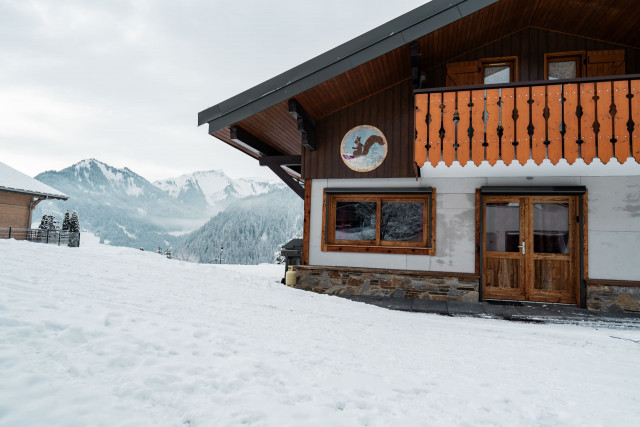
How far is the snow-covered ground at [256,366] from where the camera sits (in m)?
1.82

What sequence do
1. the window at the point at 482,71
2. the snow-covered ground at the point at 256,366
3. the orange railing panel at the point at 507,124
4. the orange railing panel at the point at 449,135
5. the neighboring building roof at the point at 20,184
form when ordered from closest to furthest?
the snow-covered ground at the point at 256,366 → the orange railing panel at the point at 507,124 → the orange railing panel at the point at 449,135 → the window at the point at 482,71 → the neighboring building roof at the point at 20,184

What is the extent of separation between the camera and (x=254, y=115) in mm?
7551

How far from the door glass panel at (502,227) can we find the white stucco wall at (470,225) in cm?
43

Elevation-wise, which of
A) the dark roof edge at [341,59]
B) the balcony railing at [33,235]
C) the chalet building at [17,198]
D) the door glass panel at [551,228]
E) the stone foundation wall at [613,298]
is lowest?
the stone foundation wall at [613,298]

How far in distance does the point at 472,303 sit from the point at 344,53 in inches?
213

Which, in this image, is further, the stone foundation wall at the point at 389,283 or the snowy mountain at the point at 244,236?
the snowy mountain at the point at 244,236

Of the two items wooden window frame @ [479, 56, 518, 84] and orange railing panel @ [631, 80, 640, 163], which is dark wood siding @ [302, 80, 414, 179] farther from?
orange railing panel @ [631, 80, 640, 163]

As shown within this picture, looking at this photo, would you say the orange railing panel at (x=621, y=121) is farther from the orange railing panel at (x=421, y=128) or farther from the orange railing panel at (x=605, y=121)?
the orange railing panel at (x=421, y=128)

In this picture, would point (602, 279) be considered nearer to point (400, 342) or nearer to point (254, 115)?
point (400, 342)

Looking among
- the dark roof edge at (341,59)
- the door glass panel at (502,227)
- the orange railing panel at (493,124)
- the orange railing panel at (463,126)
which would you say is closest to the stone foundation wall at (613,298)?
the door glass panel at (502,227)

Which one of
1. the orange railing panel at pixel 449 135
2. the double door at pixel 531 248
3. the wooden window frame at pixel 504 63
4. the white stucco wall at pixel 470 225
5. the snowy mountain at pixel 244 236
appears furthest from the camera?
the snowy mountain at pixel 244 236

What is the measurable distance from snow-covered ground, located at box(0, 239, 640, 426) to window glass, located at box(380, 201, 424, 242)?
322 cm

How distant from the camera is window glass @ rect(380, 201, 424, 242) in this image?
7672 millimetres

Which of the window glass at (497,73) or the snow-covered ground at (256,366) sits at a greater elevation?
the window glass at (497,73)
